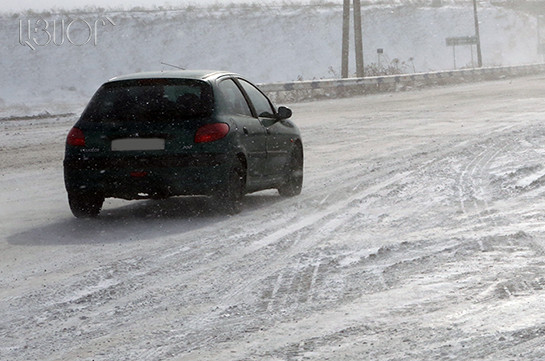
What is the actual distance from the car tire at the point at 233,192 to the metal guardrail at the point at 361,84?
76.4 ft

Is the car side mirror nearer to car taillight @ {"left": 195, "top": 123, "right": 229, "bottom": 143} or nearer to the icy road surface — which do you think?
the icy road surface

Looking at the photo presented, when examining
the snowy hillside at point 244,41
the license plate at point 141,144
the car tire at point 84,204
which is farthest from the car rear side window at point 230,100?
the snowy hillside at point 244,41

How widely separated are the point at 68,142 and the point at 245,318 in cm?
481

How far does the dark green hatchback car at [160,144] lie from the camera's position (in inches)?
378

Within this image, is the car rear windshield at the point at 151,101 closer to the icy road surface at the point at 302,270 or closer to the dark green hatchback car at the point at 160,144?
the dark green hatchback car at the point at 160,144

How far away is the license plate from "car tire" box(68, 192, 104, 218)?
21.9 inches

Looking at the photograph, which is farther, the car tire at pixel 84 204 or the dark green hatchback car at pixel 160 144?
the car tire at pixel 84 204

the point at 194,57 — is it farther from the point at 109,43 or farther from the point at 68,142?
the point at 68,142

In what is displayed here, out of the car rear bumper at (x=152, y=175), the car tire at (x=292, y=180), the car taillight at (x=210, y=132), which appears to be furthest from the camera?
the car tire at (x=292, y=180)

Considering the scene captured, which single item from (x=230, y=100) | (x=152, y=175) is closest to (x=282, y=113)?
(x=230, y=100)

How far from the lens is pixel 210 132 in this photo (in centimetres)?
977

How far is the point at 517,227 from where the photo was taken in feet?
26.9

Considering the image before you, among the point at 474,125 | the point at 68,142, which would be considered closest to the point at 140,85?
the point at 68,142

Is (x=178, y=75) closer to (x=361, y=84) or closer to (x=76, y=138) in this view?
(x=76, y=138)
